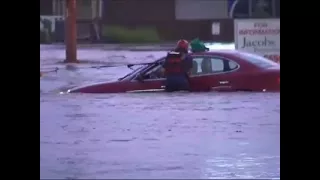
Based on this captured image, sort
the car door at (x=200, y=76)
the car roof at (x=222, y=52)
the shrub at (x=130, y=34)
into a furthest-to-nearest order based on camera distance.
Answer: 1. the car roof at (x=222, y=52)
2. the car door at (x=200, y=76)
3. the shrub at (x=130, y=34)

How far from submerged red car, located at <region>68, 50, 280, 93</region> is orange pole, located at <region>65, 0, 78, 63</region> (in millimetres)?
264

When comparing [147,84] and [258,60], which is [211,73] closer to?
[147,84]

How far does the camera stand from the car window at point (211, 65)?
4996 millimetres

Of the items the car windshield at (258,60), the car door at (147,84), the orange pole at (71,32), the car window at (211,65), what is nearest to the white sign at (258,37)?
the car windshield at (258,60)

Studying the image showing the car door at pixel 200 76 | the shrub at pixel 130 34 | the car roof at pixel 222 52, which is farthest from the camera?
the car roof at pixel 222 52

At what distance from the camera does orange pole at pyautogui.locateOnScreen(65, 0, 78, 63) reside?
4605 millimetres

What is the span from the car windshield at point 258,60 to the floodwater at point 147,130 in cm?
37

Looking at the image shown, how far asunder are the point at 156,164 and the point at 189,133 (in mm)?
602

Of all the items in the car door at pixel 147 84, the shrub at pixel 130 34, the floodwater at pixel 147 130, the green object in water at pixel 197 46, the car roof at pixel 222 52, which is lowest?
the floodwater at pixel 147 130

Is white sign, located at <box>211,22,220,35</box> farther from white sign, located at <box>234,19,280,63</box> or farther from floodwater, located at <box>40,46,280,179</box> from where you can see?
floodwater, located at <box>40,46,280,179</box>

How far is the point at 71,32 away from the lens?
4727mm

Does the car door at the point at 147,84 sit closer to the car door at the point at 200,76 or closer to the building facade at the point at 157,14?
the car door at the point at 200,76

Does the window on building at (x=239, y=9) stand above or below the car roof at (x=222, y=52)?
above
